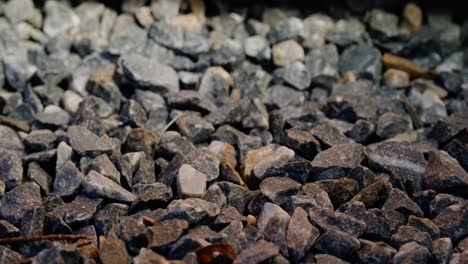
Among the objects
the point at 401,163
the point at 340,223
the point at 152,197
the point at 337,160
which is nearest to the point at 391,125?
the point at 401,163

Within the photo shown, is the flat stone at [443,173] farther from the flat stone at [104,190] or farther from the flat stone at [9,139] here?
the flat stone at [9,139]

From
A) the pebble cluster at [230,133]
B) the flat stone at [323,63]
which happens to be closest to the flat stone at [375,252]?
the pebble cluster at [230,133]

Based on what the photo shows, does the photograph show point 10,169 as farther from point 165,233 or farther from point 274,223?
point 274,223

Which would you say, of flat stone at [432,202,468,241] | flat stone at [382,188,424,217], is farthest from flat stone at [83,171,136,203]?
flat stone at [432,202,468,241]

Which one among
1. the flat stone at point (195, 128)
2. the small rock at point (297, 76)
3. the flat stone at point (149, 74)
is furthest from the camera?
the small rock at point (297, 76)

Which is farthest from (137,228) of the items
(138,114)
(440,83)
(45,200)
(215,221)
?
(440,83)

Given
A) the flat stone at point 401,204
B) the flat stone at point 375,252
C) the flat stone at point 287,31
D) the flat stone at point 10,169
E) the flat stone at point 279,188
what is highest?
the flat stone at point 287,31
